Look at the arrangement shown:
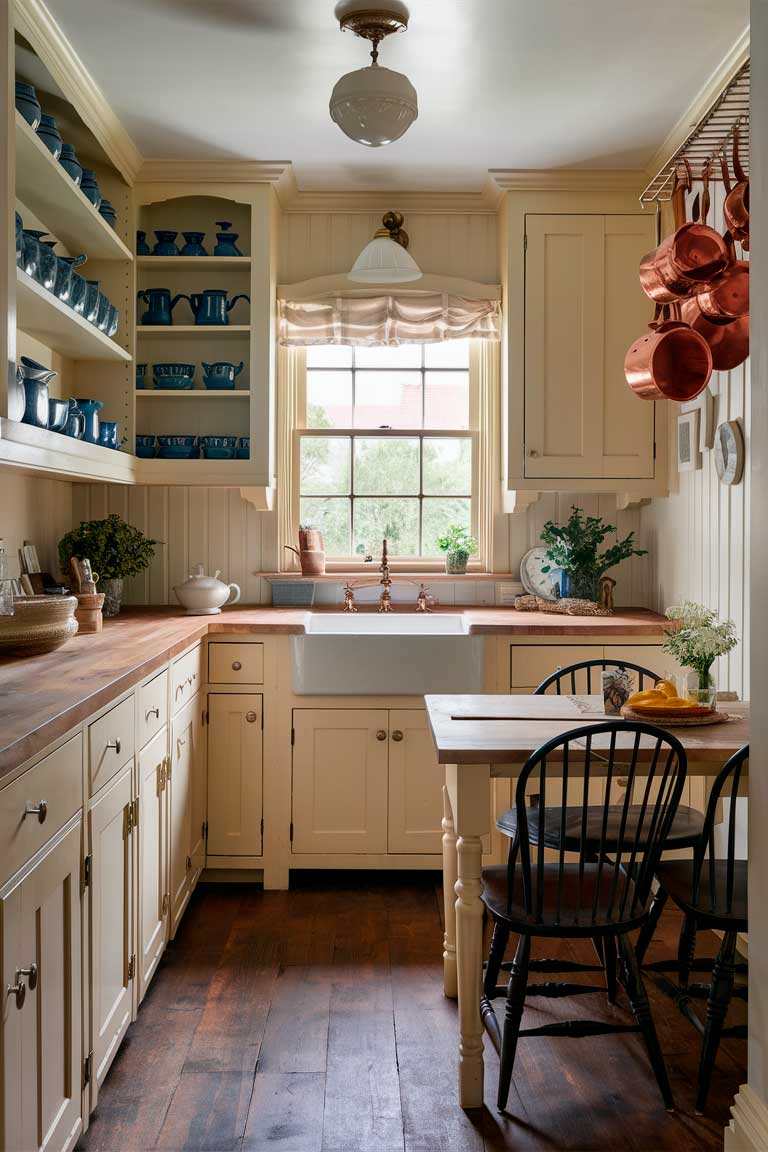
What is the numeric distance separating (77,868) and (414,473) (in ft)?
9.38

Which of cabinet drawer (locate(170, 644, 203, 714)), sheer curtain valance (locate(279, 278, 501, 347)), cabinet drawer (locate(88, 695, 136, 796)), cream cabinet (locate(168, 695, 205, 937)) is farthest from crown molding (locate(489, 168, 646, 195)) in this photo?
cabinet drawer (locate(88, 695, 136, 796))

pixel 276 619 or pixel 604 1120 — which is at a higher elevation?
pixel 276 619

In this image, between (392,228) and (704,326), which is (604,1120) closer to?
(704,326)

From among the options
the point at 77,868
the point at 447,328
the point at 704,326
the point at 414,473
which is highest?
the point at 447,328

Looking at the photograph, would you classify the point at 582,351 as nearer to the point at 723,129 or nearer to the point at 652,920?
the point at 723,129

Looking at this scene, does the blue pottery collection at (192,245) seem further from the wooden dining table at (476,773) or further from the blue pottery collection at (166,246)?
the wooden dining table at (476,773)

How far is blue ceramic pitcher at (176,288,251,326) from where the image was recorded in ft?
13.3

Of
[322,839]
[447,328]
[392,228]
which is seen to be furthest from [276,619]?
[392,228]

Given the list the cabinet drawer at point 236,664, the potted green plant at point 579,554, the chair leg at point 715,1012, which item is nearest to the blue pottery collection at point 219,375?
the cabinet drawer at point 236,664

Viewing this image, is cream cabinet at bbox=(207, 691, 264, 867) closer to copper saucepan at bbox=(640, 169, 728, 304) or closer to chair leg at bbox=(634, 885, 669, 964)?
chair leg at bbox=(634, 885, 669, 964)

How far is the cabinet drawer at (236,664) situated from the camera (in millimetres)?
3707

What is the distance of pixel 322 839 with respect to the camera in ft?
12.2

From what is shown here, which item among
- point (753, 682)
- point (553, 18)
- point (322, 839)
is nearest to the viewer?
point (753, 682)

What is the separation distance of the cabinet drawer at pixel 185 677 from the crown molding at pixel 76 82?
186 cm
